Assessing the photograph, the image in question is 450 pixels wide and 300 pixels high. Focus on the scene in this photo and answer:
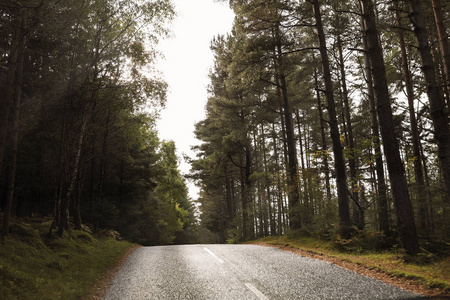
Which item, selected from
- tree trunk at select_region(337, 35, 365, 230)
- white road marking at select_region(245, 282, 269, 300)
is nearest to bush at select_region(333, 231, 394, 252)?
tree trunk at select_region(337, 35, 365, 230)

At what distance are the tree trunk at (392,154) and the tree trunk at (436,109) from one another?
967 millimetres

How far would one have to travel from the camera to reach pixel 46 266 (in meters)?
7.78

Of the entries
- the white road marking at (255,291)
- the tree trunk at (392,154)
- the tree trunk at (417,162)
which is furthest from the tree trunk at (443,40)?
the white road marking at (255,291)

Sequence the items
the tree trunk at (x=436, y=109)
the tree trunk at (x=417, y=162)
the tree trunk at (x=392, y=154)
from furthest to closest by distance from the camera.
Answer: the tree trunk at (x=417, y=162) → the tree trunk at (x=392, y=154) → the tree trunk at (x=436, y=109)

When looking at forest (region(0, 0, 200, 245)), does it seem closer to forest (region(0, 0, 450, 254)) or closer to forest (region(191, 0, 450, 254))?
forest (region(0, 0, 450, 254))

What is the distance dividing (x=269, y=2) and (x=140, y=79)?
693cm

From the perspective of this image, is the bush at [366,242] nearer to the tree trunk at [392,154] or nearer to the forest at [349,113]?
the forest at [349,113]

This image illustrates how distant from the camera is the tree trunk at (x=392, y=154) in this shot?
25.6ft

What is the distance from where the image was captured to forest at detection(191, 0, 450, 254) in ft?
27.3

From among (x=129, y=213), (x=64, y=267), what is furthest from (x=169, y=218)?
(x=64, y=267)

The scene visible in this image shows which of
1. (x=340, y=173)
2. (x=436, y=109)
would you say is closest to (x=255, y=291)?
(x=436, y=109)

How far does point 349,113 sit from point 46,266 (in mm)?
16998

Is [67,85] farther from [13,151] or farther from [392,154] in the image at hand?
[392,154]

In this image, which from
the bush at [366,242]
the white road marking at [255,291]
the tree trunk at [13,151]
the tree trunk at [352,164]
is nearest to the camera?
the white road marking at [255,291]
